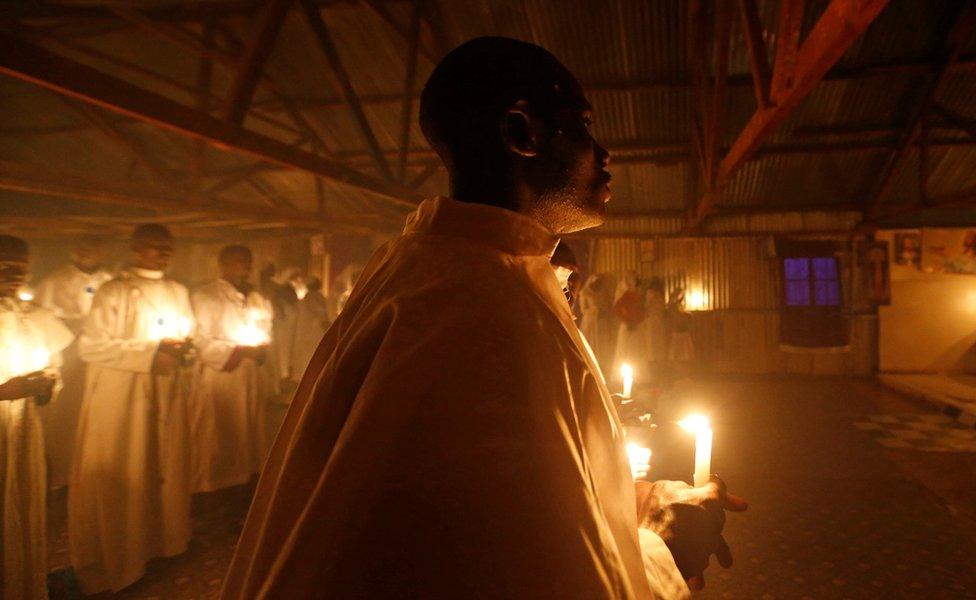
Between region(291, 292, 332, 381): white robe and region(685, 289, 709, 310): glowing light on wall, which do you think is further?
region(685, 289, 709, 310): glowing light on wall

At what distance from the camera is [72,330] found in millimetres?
6688

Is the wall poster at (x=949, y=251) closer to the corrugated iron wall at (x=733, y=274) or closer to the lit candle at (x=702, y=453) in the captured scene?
the corrugated iron wall at (x=733, y=274)

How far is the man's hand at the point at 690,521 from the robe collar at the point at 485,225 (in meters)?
0.91

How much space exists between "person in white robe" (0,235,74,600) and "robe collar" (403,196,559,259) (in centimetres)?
385

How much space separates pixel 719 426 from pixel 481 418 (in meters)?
8.55

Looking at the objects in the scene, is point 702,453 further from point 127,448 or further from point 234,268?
point 234,268

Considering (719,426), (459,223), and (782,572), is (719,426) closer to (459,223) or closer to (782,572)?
(782,572)

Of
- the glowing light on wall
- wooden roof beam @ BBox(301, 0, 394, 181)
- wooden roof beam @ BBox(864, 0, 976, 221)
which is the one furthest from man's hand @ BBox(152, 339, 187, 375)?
the glowing light on wall

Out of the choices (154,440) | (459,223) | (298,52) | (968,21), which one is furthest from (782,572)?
(298,52)

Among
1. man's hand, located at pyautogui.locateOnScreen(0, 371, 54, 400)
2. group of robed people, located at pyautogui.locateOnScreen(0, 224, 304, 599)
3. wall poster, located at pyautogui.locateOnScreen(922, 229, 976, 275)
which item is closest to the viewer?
man's hand, located at pyautogui.locateOnScreen(0, 371, 54, 400)

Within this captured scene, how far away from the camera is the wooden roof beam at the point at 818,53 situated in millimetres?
2658

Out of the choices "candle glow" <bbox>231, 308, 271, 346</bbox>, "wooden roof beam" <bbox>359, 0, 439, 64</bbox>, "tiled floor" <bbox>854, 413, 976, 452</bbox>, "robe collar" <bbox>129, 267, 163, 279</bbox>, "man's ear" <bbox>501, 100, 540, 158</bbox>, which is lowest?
"tiled floor" <bbox>854, 413, 976, 452</bbox>

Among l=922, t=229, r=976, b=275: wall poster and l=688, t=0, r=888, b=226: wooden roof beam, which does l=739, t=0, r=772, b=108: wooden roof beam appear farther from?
l=922, t=229, r=976, b=275: wall poster

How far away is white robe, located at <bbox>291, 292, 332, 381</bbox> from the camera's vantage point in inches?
392
